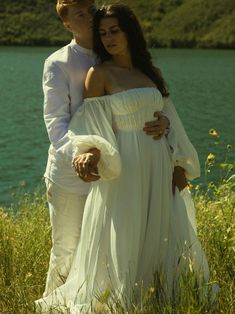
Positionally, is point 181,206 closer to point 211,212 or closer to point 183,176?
point 183,176

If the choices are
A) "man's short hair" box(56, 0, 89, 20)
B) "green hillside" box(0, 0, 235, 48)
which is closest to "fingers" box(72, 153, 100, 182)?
→ "man's short hair" box(56, 0, 89, 20)

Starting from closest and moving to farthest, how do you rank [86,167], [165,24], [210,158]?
[86,167] → [210,158] → [165,24]

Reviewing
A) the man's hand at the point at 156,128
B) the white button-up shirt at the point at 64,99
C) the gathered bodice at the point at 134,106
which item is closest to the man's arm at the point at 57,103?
the white button-up shirt at the point at 64,99

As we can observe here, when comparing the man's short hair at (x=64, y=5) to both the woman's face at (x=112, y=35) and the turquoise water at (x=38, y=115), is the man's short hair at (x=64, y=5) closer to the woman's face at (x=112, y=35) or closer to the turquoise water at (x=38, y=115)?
the woman's face at (x=112, y=35)

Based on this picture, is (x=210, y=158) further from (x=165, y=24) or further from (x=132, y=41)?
(x=165, y=24)

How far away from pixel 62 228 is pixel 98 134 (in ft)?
1.94

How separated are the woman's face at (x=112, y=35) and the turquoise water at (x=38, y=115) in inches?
15.6

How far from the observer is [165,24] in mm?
93375

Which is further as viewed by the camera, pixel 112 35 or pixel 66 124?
pixel 66 124

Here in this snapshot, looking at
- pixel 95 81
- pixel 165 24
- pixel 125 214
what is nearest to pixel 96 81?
pixel 95 81

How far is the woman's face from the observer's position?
10.9ft

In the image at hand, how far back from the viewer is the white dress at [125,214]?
10.9 ft

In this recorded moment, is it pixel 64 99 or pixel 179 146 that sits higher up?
pixel 64 99

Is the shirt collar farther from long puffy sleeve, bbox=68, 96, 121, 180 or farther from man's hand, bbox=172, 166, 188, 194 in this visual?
man's hand, bbox=172, 166, 188, 194
